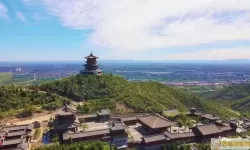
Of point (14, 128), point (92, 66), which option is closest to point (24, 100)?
point (14, 128)

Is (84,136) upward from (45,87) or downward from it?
downward

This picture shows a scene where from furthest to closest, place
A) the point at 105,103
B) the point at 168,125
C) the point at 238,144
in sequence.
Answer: the point at 105,103 < the point at 168,125 < the point at 238,144

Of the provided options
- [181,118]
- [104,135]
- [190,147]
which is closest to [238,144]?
[190,147]

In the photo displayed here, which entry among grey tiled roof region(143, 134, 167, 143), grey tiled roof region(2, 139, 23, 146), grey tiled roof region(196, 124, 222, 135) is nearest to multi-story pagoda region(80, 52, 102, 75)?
grey tiled roof region(2, 139, 23, 146)

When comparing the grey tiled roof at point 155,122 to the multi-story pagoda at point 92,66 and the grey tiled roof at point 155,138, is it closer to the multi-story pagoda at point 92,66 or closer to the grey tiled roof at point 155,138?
the grey tiled roof at point 155,138

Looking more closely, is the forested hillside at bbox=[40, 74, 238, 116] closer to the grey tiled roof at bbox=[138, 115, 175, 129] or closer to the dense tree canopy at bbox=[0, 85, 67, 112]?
the dense tree canopy at bbox=[0, 85, 67, 112]

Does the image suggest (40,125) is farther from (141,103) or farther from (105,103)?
(141,103)

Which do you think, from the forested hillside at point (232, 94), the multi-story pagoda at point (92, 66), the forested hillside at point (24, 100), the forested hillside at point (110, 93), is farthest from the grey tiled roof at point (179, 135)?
the forested hillside at point (232, 94)

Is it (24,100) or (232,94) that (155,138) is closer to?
(24,100)
